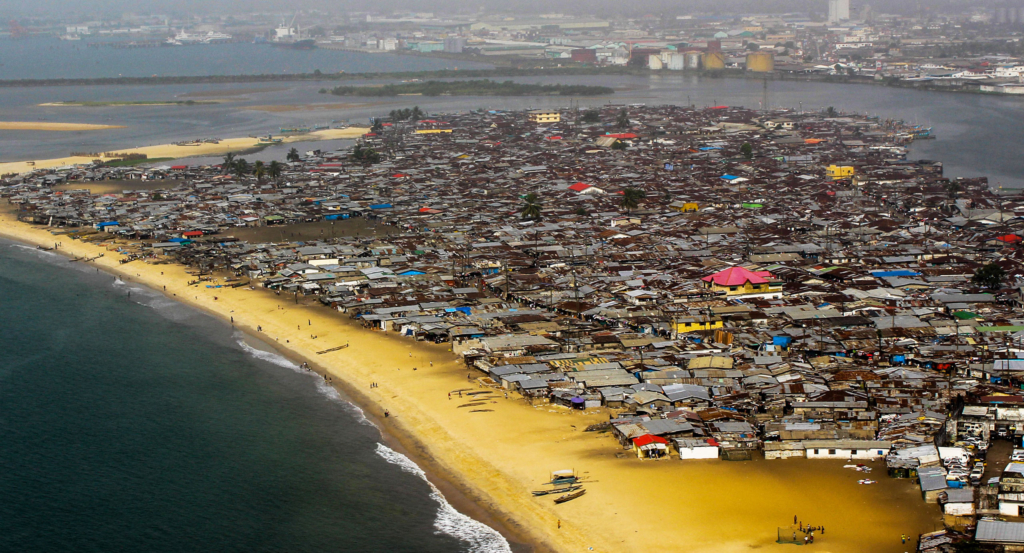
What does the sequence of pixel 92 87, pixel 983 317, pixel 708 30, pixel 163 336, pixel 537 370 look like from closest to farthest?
pixel 537 370 < pixel 983 317 < pixel 163 336 < pixel 92 87 < pixel 708 30

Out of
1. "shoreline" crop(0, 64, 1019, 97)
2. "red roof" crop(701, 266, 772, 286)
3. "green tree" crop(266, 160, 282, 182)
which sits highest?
"shoreline" crop(0, 64, 1019, 97)

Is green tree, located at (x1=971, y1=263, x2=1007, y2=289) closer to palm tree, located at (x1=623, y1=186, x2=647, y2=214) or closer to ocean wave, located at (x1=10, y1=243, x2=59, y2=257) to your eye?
palm tree, located at (x1=623, y1=186, x2=647, y2=214)

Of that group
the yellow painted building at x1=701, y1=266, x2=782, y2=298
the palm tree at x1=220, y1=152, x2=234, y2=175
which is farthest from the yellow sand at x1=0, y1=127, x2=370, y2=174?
the yellow painted building at x1=701, y1=266, x2=782, y2=298

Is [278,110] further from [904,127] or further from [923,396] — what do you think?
[923,396]

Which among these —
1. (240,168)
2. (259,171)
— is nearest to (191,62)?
(240,168)

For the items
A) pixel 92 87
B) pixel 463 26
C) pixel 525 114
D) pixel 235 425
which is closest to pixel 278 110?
pixel 525 114

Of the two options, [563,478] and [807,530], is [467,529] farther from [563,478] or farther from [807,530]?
[807,530]

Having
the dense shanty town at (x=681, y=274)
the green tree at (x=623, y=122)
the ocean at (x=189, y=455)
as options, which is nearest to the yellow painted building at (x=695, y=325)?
the dense shanty town at (x=681, y=274)

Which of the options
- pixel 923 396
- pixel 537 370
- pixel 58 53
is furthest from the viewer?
pixel 58 53
